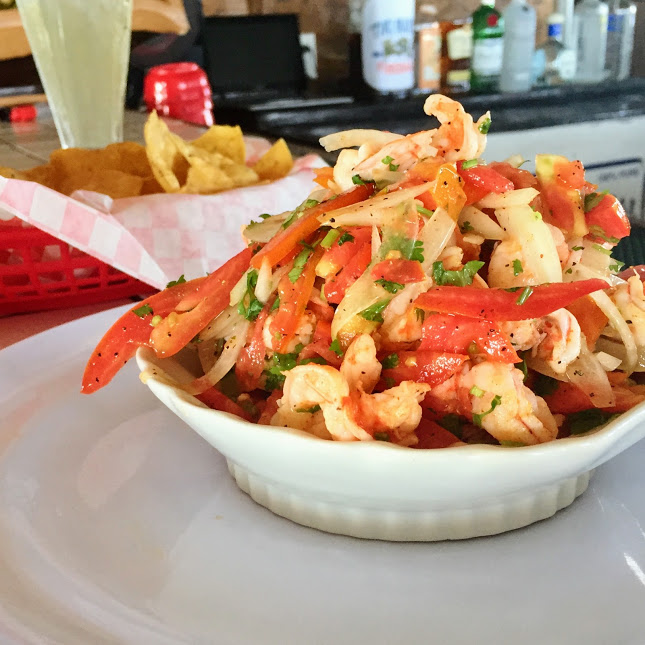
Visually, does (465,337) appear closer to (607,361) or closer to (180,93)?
(607,361)

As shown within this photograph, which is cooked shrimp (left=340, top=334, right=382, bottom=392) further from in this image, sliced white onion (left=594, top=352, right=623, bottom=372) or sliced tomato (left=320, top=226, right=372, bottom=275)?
sliced white onion (left=594, top=352, right=623, bottom=372)

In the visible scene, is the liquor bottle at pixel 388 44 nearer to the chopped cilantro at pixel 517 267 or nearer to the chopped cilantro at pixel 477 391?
the chopped cilantro at pixel 517 267

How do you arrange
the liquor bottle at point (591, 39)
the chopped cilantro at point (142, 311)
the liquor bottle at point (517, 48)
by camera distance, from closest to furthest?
the chopped cilantro at point (142, 311)
the liquor bottle at point (517, 48)
the liquor bottle at point (591, 39)

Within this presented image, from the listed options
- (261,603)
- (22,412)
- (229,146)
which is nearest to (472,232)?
(261,603)

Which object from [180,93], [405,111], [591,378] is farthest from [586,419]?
[405,111]

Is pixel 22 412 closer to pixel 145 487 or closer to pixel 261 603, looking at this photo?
pixel 145 487

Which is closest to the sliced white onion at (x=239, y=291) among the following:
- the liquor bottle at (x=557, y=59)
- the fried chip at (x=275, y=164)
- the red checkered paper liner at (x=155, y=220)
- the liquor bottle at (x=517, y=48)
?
the red checkered paper liner at (x=155, y=220)
